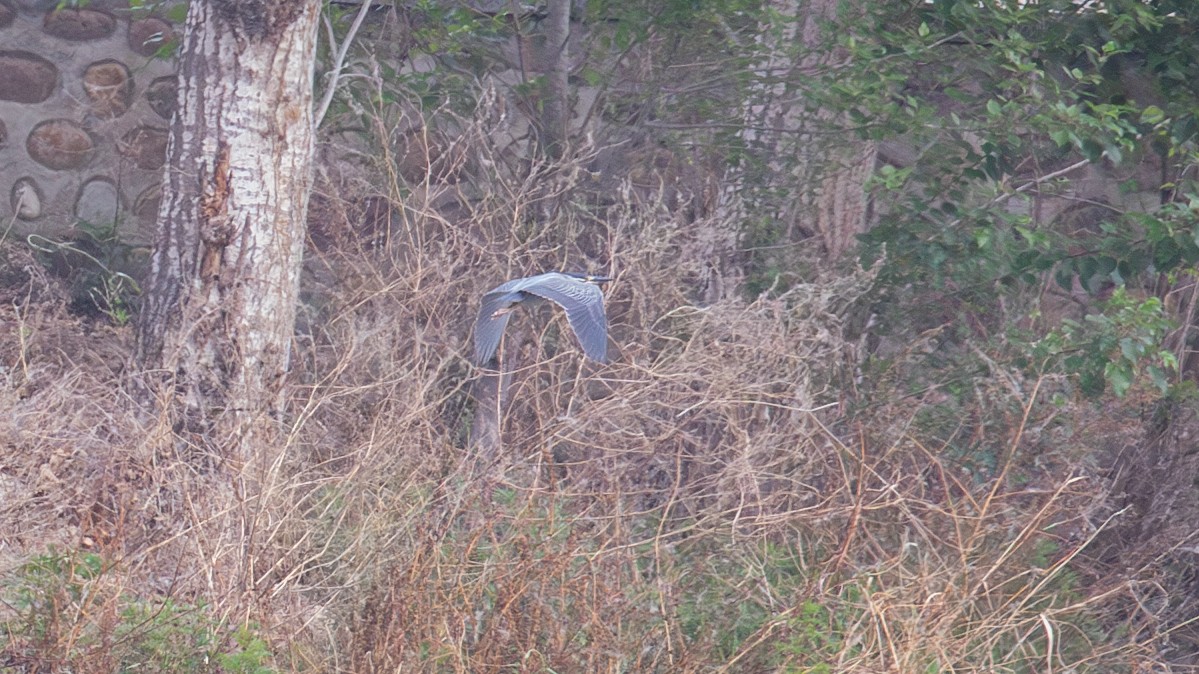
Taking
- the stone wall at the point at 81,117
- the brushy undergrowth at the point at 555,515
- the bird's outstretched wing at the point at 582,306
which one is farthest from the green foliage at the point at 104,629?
the stone wall at the point at 81,117

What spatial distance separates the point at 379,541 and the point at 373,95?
2.22m

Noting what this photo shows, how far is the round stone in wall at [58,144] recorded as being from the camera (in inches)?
220

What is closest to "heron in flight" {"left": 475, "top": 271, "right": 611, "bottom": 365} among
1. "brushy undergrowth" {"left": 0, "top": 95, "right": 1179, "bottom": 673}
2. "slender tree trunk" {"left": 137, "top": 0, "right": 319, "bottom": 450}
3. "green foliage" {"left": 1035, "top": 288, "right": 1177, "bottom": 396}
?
"brushy undergrowth" {"left": 0, "top": 95, "right": 1179, "bottom": 673}

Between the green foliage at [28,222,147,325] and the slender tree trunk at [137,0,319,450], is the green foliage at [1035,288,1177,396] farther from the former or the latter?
the green foliage at [28,222,147,325]

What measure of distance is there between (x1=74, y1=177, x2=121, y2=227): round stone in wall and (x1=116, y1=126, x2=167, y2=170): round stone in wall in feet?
0.52

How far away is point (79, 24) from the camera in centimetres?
557

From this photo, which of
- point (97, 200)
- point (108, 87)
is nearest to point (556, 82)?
point (108, 87)

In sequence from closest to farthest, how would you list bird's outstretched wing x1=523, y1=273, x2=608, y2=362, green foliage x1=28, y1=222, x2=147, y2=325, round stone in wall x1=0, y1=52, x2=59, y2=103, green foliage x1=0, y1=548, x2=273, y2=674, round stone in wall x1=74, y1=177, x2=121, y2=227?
green foliage x1=0, y1=548, x2=273, y2=674 < bird's outstretched wing x1=523, y1=273, x2=608, y2=362 < green foliage x1=28, y1=222, x2=147, y2=325 < round stone in wall x1=0, y1=52, x2=59, y2=103 < round stone in wall x1=74, y1=177, x2=121, y2=227

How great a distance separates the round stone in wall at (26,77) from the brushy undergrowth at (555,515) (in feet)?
4.49

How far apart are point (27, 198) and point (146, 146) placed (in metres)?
0.54

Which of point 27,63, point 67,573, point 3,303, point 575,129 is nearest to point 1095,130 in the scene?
point 575,129

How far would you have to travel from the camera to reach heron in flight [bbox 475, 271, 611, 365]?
3643 mm

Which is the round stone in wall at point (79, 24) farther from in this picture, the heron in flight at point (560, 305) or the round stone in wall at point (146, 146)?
the heron in flight at point (560, 305)

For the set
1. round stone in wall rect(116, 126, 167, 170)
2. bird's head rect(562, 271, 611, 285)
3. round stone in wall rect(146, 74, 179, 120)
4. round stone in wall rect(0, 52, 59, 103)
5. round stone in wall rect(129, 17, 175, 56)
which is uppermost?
round stone in wall rect(129, 17, 175, 56)
